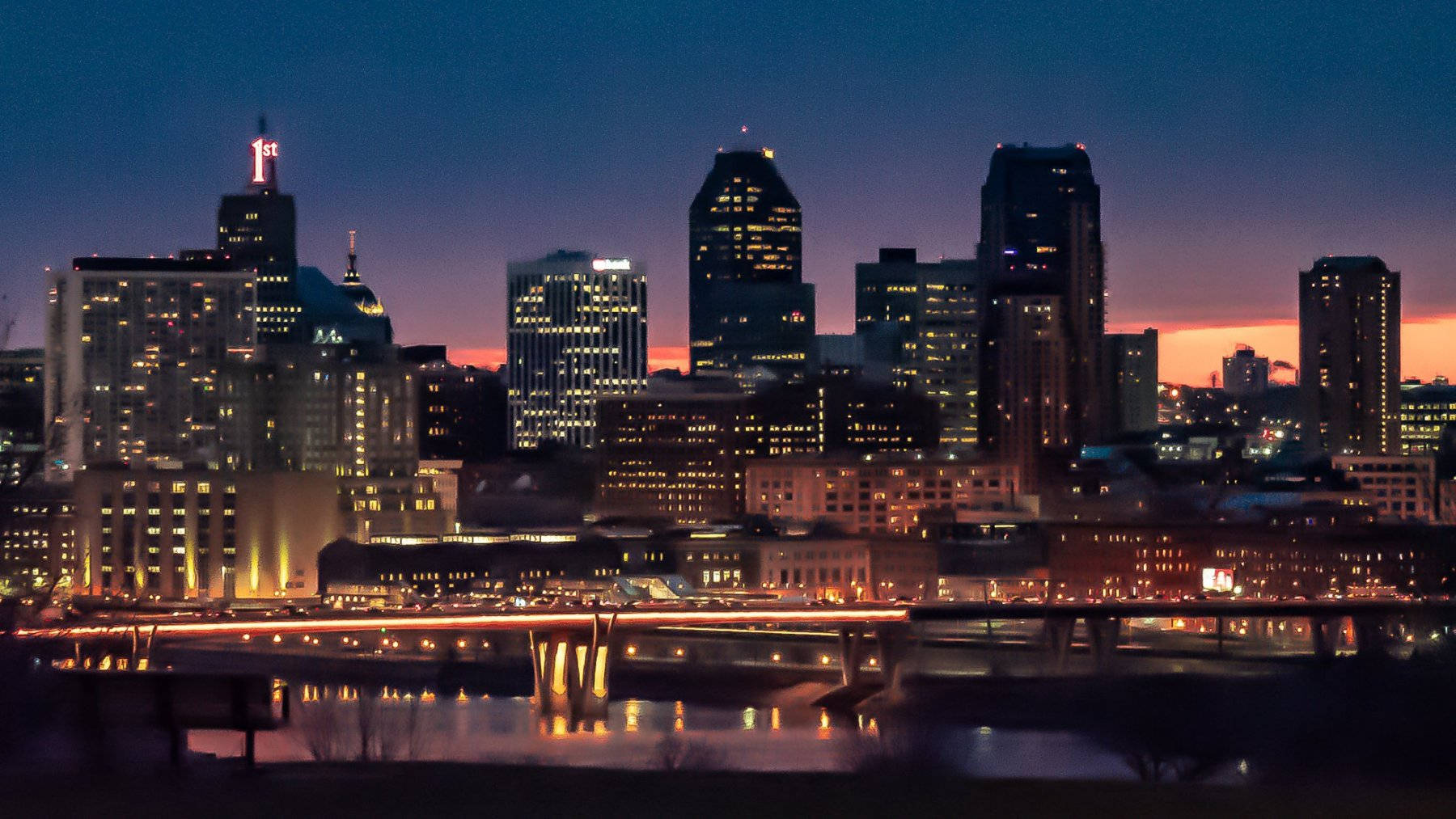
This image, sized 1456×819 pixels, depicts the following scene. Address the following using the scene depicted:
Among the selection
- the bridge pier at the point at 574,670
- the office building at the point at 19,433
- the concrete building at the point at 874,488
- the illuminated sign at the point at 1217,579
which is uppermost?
the office building at the point at 19,433

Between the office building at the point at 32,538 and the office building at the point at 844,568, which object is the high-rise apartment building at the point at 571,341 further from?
the office building at the point at 32,538

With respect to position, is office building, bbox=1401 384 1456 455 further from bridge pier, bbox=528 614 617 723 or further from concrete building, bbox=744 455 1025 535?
bridge pier, bbox=528 614 617 723

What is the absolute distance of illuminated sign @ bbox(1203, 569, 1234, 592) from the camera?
211 feet

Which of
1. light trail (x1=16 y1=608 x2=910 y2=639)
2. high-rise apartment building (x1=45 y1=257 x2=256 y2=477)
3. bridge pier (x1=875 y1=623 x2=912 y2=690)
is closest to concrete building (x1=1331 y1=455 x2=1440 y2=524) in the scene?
high-rise apartment building (x1=45 y1=257 x2=256 y2=477)

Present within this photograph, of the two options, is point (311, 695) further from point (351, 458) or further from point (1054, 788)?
point (351, 458)

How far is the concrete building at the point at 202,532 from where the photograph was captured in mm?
60188

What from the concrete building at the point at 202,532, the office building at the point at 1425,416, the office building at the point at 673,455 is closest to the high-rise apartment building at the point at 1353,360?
the office building at the point at 1425,416

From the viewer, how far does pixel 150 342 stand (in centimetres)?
9069

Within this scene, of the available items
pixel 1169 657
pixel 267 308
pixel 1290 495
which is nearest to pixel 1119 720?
pixel 1169 657

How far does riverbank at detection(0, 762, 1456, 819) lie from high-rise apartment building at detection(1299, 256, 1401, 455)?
92599mm

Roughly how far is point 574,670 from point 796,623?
537 cm

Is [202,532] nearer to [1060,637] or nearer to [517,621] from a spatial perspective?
[517,621]

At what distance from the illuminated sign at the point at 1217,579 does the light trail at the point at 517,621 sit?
82.7ft

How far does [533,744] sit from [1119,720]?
26.2 feet
